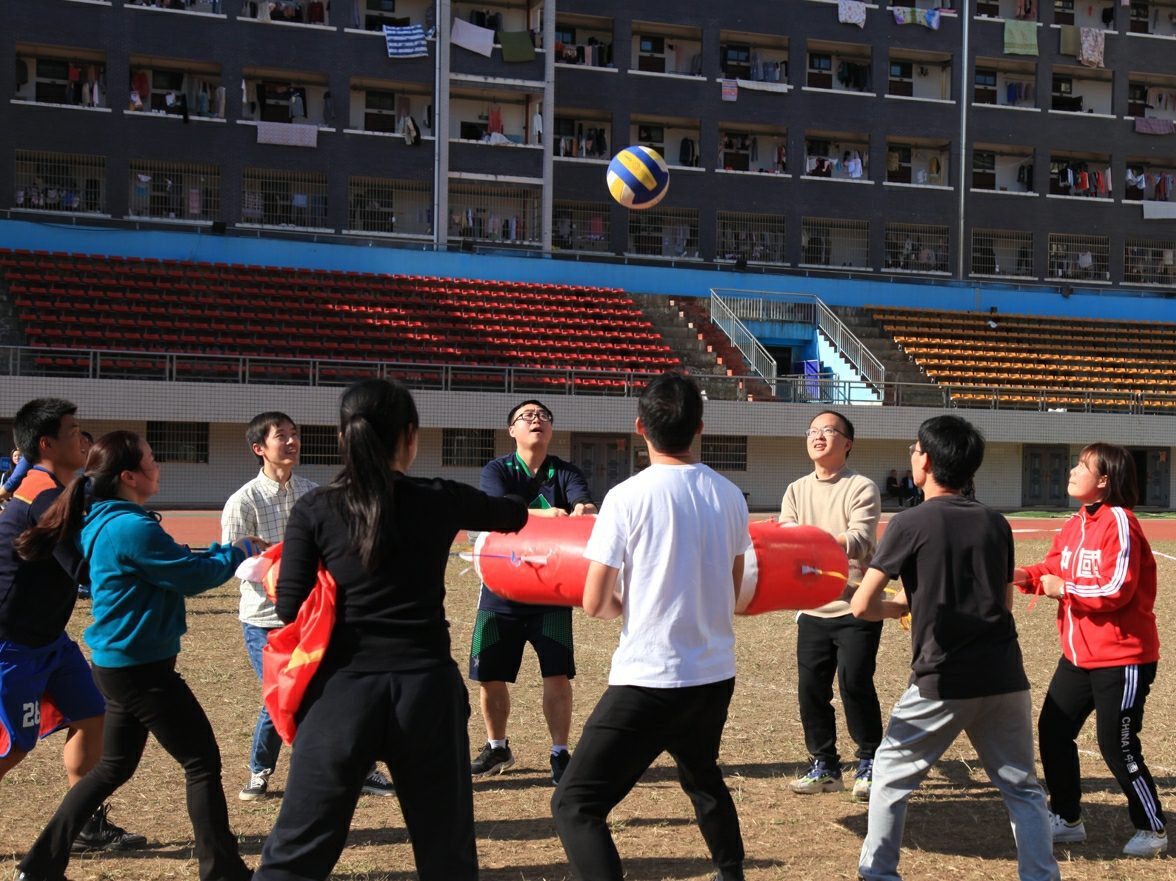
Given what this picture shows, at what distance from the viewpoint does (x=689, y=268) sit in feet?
110

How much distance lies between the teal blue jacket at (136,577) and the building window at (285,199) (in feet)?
97.7

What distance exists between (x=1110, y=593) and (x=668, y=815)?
222cm

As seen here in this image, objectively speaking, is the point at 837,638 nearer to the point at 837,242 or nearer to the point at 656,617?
the point at 656,617

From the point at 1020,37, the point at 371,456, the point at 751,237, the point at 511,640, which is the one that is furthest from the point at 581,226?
the point at 371,456

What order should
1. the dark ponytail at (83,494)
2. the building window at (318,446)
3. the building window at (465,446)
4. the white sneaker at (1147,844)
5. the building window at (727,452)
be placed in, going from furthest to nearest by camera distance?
the building window at (727,452), the building window at (465,446), the building window at (318,446), the white sneaker at (1147,844), the dark ponytail at (83,494)

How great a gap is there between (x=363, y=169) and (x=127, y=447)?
99.0 feet

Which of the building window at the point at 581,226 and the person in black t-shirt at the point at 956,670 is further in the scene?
the building window at the point at 581,226

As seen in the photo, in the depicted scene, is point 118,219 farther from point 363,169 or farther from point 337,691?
point 337,691

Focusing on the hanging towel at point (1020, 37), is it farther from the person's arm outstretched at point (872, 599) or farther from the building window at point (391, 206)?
the person's arm outstretched at point (872, 599)

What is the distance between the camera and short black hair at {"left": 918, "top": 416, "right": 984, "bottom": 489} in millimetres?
4219

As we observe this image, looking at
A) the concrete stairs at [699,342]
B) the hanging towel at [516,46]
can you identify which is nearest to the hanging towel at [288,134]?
the hanging towel at [516,46]

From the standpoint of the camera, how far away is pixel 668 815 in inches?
209

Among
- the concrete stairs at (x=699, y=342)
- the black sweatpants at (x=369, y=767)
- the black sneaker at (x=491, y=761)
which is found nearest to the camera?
the black sweatpants at (x=369, y=767)

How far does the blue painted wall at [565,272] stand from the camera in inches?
1126
